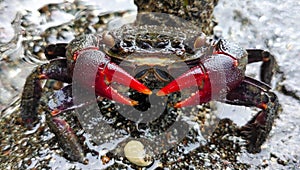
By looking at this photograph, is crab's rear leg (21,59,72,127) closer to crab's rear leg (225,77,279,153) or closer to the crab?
the crab

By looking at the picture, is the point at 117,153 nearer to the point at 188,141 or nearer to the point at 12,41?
the point at 188,141

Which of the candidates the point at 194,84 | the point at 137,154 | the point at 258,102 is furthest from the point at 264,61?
the point at 137,154

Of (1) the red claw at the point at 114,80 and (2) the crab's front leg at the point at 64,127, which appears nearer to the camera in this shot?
(1) the red claw at the point at 114,80

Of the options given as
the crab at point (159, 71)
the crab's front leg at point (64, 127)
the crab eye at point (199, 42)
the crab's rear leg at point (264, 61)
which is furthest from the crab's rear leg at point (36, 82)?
the crab's rear leg at point (264, 61)

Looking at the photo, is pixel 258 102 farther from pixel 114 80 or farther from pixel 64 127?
pixel 64 127

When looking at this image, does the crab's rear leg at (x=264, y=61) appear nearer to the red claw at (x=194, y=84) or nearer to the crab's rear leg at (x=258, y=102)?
the crab's rear leg at (x=258, y=102)

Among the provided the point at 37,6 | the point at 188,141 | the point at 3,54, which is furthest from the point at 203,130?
the point at 37,6

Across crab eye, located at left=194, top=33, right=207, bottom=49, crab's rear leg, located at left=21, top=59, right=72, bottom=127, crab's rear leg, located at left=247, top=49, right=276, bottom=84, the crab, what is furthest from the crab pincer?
crab's rear leg, located at left=247, top=49, right=276, bottom=84
